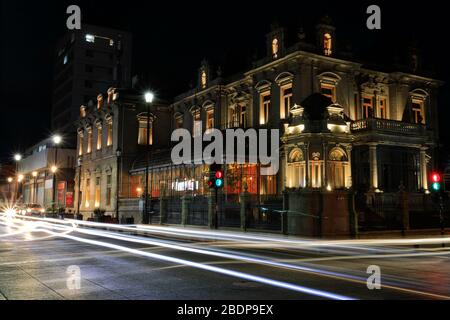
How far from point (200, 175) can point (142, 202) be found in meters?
5.22

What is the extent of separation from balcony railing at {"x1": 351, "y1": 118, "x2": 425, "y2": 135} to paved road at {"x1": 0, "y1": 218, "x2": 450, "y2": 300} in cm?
1571

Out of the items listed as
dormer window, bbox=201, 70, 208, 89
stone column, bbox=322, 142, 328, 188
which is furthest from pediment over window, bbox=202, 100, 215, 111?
stone column, bbox=322, 142, 328, 188

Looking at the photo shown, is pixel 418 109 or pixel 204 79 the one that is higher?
pixel 204 79

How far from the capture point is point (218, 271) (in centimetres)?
1142

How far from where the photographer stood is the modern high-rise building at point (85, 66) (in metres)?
96.8

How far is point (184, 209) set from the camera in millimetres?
32969

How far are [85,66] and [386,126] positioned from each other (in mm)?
78408

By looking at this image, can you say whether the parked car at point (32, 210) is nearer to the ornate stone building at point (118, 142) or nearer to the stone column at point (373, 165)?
the ornate stone building at point (118, 142)

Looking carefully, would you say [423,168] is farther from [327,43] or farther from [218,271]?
[218,271]

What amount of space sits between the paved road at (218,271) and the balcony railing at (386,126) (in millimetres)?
15713

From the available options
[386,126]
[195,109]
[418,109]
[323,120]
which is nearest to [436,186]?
[323,120]

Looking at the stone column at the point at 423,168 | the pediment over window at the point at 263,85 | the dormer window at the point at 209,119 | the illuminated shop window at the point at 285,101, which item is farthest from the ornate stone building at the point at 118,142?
the stone column at the point at 423,168
